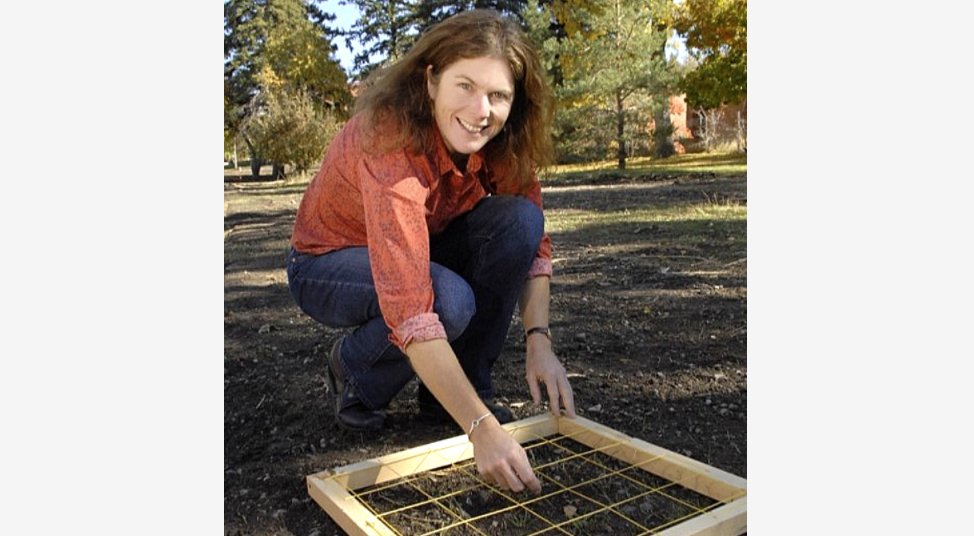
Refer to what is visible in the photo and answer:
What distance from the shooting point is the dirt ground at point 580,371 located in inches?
71.5

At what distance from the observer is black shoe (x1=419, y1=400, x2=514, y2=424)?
2.05 meters

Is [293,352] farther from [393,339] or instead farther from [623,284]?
[623,284]

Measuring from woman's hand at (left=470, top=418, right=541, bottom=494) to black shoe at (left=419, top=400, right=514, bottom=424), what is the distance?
691 millimetres

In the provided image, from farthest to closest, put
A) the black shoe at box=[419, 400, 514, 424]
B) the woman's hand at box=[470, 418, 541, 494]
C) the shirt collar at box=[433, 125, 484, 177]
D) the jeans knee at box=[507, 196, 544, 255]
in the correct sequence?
the black shoe at box=[419, 400, 514, 424] → the jeans knee at box=[507, 196, 544, 255] → the shirt collar at box=[433, 125, 484, 177] → the woman's hand at box=[470, 418, 541, 494]

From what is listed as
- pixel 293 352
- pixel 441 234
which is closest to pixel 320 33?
pixel 293 352

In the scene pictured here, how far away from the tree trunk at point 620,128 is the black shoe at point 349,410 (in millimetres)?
10016

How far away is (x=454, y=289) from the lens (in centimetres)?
173

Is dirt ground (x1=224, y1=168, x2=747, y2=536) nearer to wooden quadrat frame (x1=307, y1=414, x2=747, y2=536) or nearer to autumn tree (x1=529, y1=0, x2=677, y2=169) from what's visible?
wooden quadrat frame (x1=307, y1=414, x2=747, y2=536)

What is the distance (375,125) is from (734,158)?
9904mm

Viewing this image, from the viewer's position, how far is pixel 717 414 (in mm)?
2006

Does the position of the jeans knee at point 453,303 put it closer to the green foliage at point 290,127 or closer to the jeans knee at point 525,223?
the jeans knee at point 525,223

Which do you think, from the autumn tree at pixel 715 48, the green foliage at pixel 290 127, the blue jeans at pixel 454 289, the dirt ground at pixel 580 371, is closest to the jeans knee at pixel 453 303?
the blue jeans at pixel 454 289

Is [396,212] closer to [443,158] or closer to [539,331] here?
[443,158]

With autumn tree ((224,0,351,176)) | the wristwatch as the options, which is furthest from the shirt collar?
autumn tree ((224,0,351,176))
